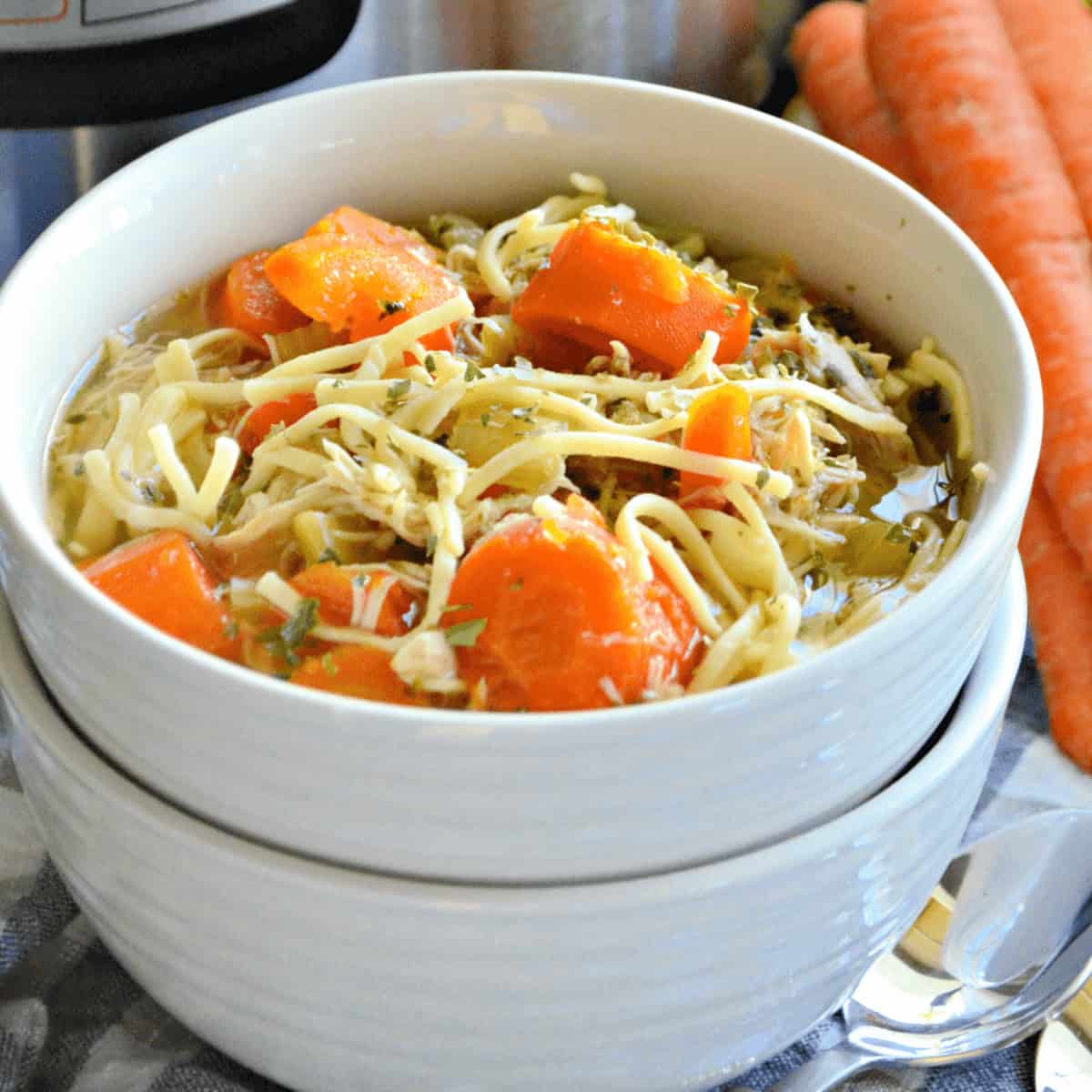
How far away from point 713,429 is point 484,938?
45 cm

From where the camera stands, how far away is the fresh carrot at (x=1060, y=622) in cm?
176

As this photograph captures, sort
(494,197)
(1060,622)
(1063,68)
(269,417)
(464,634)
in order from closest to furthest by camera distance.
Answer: (464,634), (269,417), (494,197), (1060,622), (1063,68)

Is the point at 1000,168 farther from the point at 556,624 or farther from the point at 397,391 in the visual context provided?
the point at 556,624

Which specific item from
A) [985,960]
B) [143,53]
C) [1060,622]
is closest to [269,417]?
[143,53]

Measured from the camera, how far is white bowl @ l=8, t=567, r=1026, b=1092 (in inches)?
39.3

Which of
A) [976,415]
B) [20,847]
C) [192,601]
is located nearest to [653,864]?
[192,601]

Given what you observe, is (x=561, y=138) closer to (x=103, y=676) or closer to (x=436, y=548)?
(x=436, y=548)

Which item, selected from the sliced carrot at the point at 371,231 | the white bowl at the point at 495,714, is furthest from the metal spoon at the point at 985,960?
the sliced carrot at the point at 371,231

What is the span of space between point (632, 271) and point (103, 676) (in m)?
0.60

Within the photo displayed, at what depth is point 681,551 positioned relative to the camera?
122 cm

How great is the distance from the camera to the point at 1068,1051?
144 cm

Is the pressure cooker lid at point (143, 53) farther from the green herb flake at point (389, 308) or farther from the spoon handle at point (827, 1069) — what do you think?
the spoon handle at point (827, 1069)

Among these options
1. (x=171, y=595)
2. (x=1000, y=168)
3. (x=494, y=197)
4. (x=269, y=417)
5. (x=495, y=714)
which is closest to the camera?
(x=495, y=714)

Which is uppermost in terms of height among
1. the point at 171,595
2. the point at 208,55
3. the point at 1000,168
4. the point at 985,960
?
the point at 208,55
